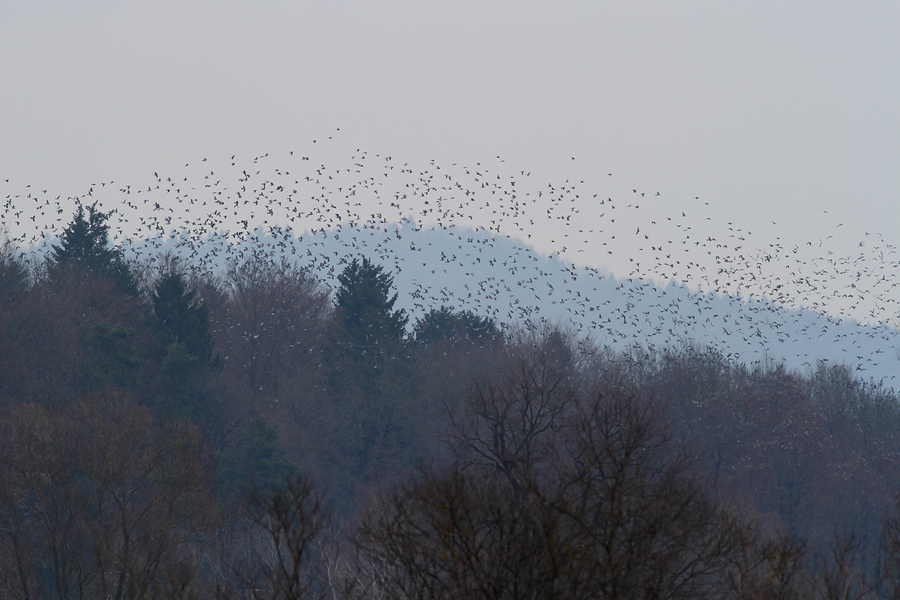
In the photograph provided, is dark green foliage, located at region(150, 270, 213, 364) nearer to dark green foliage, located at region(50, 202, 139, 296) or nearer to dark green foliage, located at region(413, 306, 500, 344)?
dark green foliage, located at region(50, 202, 139, 296)

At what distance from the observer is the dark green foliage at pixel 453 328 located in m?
61.8

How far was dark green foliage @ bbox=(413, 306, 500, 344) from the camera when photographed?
203 feet

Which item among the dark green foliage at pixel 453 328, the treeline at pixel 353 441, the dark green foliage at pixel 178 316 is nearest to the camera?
the treeline at pixel 353 441

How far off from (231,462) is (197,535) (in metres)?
8.31

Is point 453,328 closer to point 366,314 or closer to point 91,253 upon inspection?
point 366,314

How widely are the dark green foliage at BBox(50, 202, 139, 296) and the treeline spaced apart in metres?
0.14

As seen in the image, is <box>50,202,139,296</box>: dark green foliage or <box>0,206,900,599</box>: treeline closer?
<box>0,206,900,599</box>: treeline

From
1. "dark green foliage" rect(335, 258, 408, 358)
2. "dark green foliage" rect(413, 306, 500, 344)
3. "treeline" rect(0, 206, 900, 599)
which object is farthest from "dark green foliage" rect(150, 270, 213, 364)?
"dark green foliage" rect(413, 306, 500, 344)

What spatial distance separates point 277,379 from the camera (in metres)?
51.7

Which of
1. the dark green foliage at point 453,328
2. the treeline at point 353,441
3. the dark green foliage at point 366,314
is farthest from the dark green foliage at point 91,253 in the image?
the dark green foliage at point 453,328

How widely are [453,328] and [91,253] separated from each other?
76.2ft

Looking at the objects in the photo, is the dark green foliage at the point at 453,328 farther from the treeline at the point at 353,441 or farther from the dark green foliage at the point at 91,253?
the dark green foliage at the point at 91,253

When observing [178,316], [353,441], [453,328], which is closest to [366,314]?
[353,441]

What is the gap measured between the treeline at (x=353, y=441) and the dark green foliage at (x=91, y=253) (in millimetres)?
143
